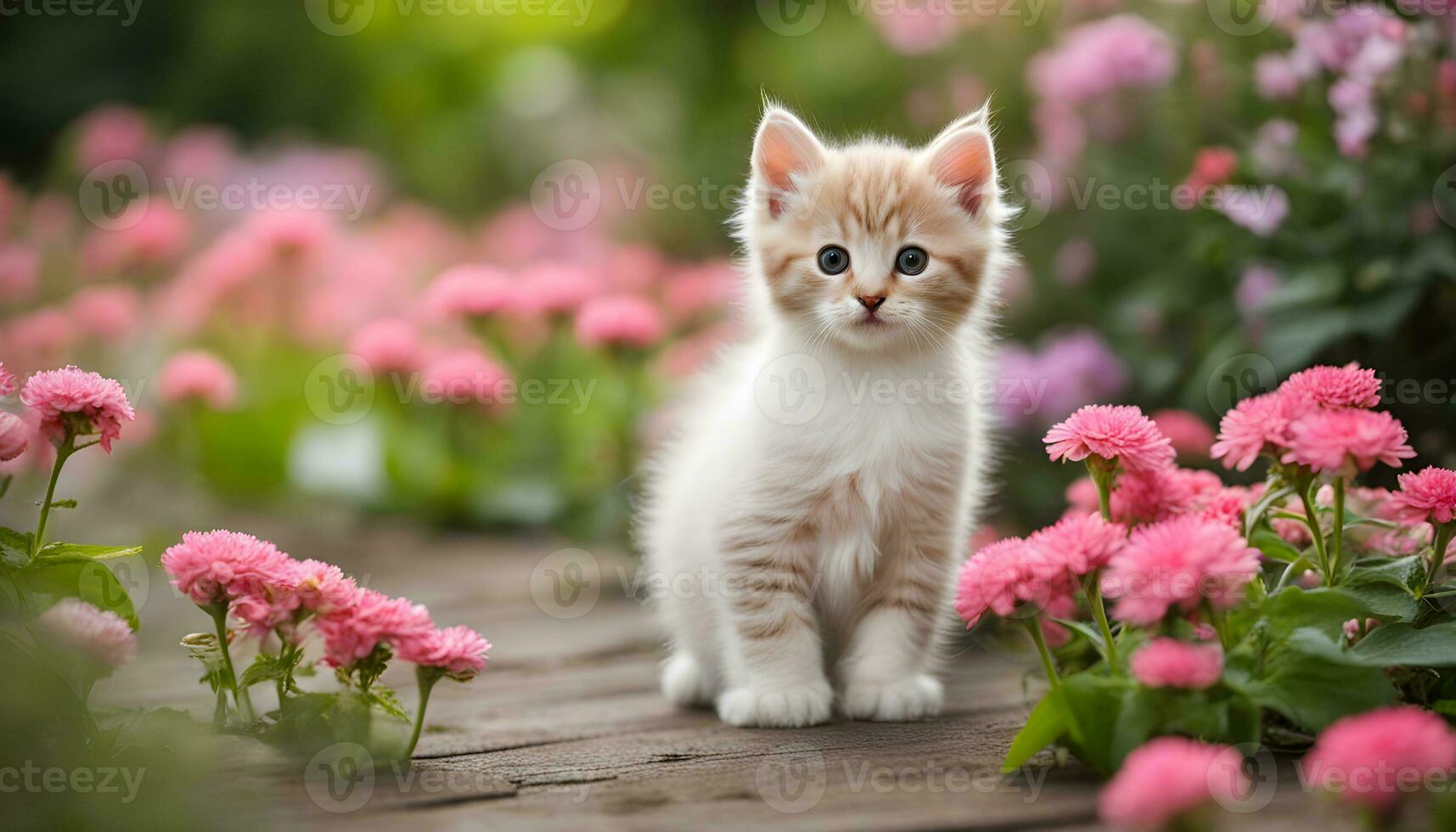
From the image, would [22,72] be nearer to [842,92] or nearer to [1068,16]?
[842,92]

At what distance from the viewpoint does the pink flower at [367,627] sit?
130 cm

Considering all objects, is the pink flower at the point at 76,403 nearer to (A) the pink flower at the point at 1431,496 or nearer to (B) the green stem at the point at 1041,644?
(B) the green stem at the point at 1041,644

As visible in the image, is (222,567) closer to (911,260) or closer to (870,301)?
(870,301)

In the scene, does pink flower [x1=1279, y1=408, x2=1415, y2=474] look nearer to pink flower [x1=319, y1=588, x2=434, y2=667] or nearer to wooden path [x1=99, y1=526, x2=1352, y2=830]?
wooden path [x1=99, y1=526, x2=1352, y2=830]

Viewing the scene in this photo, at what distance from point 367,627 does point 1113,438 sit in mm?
845

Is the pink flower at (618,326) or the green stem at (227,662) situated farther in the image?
the pink flower at (618,326)

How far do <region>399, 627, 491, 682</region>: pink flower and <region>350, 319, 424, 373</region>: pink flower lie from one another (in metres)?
1.78

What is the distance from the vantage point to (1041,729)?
122 centimetres

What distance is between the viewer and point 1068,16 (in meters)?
3.38

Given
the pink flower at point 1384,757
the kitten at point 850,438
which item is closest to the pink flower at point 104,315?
the kitten at point 850,438

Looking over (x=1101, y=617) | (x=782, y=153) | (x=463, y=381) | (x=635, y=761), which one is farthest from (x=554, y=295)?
(x=1101, y=617)

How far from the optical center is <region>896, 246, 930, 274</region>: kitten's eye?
1.67 m

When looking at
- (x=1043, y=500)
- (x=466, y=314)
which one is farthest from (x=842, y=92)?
(x=1043, y=500)

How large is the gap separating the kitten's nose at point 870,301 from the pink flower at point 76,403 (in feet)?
2.96
